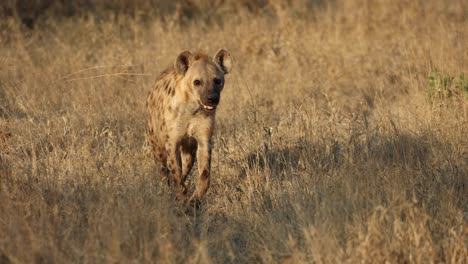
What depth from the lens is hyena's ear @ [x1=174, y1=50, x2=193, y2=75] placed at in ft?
19.6

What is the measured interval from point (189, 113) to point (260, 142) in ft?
3.16

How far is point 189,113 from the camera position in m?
5.87

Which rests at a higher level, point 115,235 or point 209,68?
point 209,68

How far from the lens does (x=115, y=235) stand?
4090mm

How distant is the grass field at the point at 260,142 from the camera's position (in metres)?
4.29

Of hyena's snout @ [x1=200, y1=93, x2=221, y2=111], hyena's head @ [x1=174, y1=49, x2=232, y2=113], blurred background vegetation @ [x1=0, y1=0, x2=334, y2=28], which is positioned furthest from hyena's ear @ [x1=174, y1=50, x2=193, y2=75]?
blurred background vegetation @ [x1=0, y1=0, x2=334, y2=28]

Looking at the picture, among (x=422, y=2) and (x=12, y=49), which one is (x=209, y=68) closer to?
(x=12, y=49)

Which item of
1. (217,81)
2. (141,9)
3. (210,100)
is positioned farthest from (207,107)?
(141,9)

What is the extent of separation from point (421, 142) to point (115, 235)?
322 cm

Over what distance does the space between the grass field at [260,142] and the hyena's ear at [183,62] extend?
82cm

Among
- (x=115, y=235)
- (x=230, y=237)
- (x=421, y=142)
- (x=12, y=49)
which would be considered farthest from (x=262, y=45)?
(x=115, y=235)

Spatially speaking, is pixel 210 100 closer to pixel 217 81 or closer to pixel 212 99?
pixel 212 99

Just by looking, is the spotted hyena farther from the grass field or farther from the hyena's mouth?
the grass field

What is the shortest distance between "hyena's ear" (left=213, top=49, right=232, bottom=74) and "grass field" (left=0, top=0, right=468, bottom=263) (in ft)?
→ 1.91
